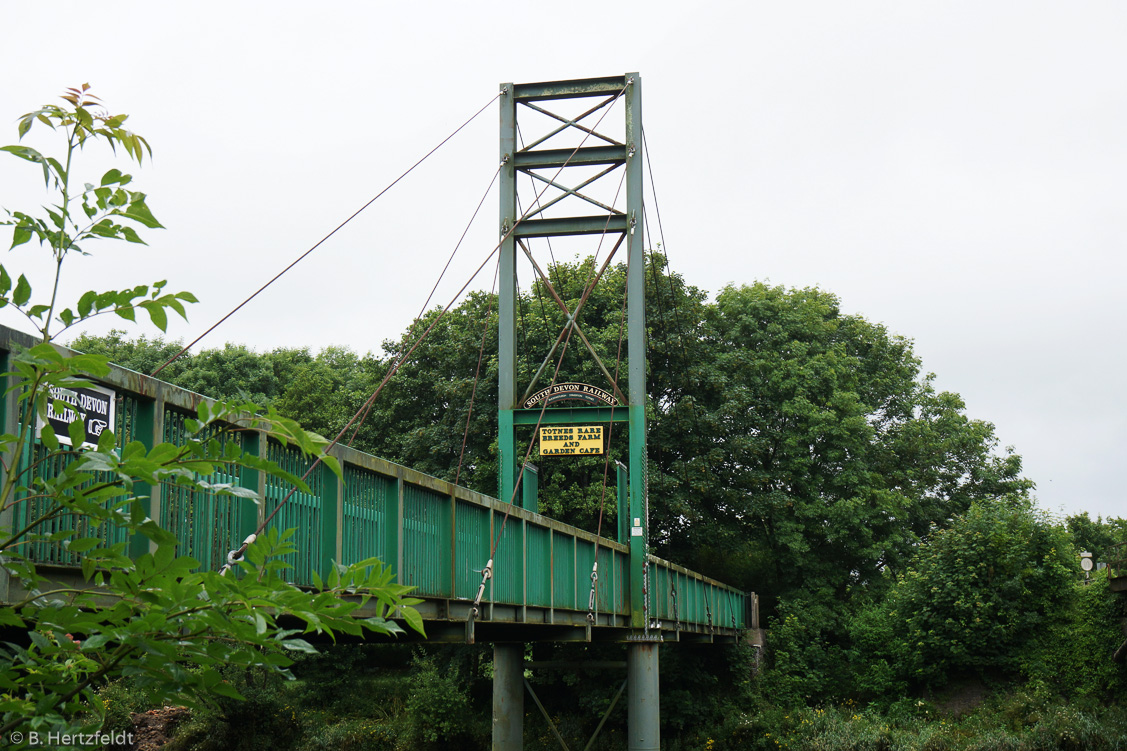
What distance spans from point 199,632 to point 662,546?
27459 mm

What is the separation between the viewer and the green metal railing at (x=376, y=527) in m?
5.52

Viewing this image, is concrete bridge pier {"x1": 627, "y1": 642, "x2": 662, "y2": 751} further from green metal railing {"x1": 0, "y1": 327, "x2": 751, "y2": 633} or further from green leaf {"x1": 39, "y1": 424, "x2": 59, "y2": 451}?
green leaf {"x1": 39, "y1": 424, "x2": 59, "y2": 451}

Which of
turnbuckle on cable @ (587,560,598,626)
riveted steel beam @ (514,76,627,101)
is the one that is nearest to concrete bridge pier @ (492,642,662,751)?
turnbuckle on cable @ (587,560,598,626)

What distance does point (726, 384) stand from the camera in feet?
98.2

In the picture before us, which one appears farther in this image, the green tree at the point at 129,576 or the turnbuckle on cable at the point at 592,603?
the turnbuckle on cable at the point at 592,603

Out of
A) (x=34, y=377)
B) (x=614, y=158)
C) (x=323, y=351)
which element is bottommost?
(x=34, y=377)

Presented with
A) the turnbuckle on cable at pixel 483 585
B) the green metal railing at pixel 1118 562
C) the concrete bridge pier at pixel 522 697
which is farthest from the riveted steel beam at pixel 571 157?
the green metal railing at pixel 1118 562

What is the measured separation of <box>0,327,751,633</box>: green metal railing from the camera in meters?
5.52

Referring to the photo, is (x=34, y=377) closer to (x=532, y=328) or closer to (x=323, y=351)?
(x=532, y=328)

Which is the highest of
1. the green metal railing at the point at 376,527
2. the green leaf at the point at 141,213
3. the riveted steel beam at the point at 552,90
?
the riveted steel beam at the point at 552,90

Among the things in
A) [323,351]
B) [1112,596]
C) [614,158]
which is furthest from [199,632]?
[323,351]

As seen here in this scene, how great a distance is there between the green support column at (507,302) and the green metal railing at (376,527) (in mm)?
2600

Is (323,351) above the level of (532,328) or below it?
above

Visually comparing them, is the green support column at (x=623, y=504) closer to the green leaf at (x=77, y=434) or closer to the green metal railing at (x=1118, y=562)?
the green metal railing at (x=1118, y=562)
